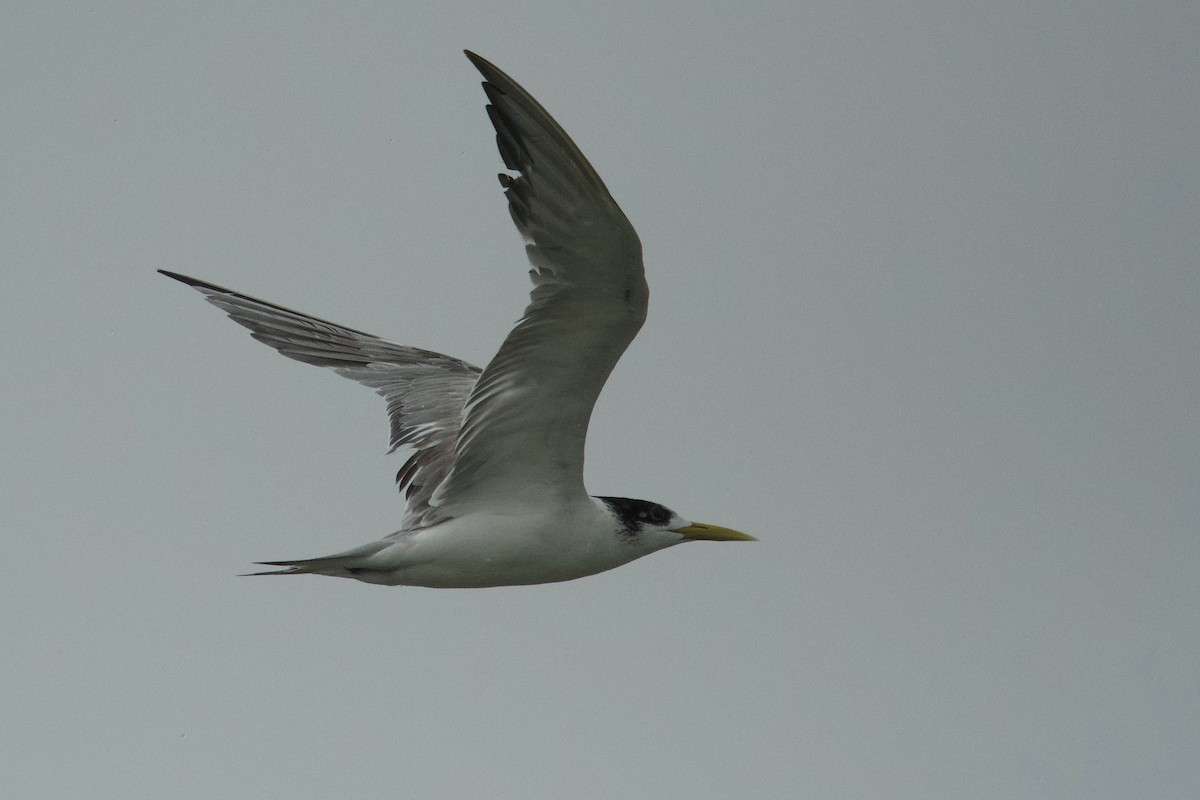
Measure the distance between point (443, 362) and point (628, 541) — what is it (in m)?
2.37

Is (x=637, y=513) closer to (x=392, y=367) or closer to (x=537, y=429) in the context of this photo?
(x=537, y=429)

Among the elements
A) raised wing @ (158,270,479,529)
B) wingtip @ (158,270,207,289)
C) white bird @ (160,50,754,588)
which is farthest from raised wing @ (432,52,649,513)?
wingtip @ (158,270,207,289)

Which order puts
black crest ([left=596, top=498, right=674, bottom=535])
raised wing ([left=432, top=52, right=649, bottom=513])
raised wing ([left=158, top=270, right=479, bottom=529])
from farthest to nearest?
raised wing ([left=158, top=270, right=479, bottom=529]) → black crest ([left=596, top=498, right=674, bottom=535]) → raised wing ([left=432, top=52, right=649, bottom=513])

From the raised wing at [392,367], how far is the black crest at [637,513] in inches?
48.8

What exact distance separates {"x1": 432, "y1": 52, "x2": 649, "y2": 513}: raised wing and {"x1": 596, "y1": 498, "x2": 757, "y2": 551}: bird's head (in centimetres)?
30

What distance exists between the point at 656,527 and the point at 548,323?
1425 millimetres

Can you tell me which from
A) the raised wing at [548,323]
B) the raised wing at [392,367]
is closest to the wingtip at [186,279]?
the raised wing at [392,367]

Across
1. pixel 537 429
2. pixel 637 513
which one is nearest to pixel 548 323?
pixel 537 429

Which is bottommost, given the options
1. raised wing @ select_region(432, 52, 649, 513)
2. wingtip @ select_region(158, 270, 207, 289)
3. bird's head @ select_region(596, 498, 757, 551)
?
bird's head @ select_region(596, 498, 757, 551)

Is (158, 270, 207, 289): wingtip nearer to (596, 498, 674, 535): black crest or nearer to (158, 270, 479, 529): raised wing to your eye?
(158, 270, 479, 529): raised wing

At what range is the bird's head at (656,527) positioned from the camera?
6594 millimetres

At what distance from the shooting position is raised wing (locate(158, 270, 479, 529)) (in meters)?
7.78

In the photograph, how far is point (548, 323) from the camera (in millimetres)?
5621

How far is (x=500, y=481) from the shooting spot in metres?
6.36
